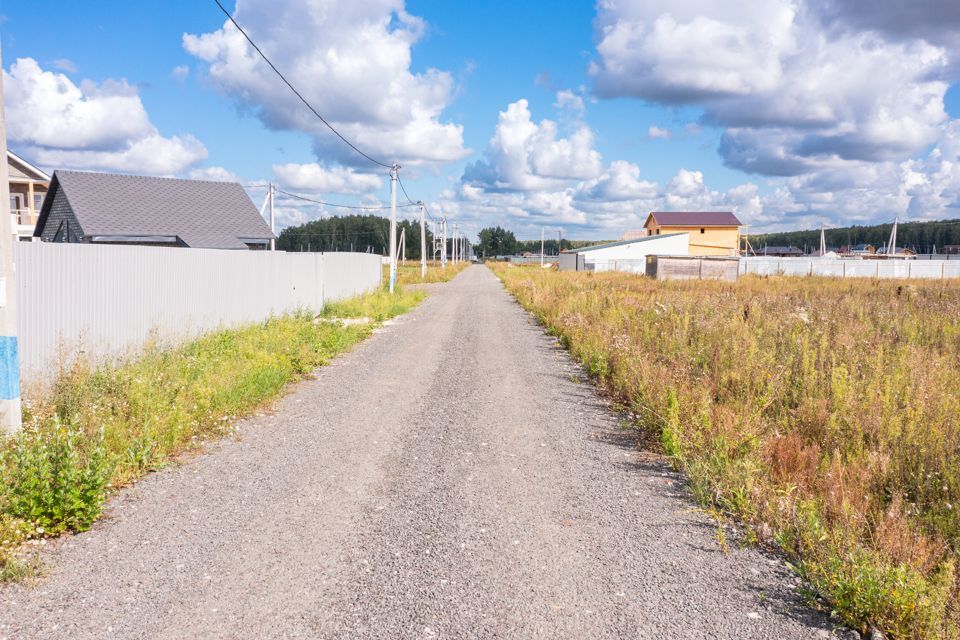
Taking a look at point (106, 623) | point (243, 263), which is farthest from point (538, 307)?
point (106, 623)

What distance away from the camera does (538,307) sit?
21891 mm

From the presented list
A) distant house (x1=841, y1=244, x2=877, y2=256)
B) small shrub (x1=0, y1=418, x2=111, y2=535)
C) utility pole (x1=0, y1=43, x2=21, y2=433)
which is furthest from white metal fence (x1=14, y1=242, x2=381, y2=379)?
distant house (x1=841, y1=244, x2=877, y2=256)

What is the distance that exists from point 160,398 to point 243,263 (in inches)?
319

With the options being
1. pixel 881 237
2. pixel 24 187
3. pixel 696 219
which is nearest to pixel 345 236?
pixel 696 219

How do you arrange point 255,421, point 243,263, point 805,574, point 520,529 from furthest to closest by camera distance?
point 243,263, point 255,421, point 520,529, point 805,574

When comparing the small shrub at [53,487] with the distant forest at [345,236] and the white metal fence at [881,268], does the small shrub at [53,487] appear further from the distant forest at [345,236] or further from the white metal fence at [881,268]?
the distant forest at [345,236]

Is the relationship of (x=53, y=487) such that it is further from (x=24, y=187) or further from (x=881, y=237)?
(x=881, y=237)

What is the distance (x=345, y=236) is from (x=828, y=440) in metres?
156

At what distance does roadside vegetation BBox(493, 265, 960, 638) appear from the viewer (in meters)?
3.58

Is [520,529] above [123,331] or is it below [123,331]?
below

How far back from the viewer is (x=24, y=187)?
37531mm

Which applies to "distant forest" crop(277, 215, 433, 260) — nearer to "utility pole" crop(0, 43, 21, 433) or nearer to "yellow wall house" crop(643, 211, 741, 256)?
"yellow wall house" crop(643, 211, 741, 256)

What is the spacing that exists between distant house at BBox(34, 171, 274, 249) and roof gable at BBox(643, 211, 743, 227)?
180ft

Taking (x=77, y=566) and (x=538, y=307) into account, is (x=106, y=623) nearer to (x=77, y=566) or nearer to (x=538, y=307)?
(x=77, y=566)
